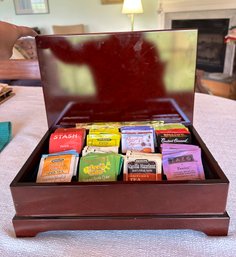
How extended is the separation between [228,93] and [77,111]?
2563 mm

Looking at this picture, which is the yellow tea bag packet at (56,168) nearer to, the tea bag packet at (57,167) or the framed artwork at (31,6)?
the tea bag packet at (57,167)

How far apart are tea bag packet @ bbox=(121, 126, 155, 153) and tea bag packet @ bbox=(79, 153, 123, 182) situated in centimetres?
7

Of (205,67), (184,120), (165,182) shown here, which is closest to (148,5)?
(205,67)

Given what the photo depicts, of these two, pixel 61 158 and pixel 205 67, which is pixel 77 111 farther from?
pixel 205 67

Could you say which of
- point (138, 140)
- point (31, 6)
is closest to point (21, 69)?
point (138, 140)

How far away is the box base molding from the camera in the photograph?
39cm

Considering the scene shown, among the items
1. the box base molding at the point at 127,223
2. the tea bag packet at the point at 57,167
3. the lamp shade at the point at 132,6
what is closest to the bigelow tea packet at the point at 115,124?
the tea bag packet at the point at 57,167

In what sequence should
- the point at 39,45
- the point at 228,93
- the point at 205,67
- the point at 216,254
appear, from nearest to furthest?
the point at 216,254 < the point at 39,45 < the point at 228,93 < the point at 205,67

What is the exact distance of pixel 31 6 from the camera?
3967 millimetres

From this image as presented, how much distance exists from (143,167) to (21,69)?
853 millimetres

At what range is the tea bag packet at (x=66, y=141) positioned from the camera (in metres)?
0.51

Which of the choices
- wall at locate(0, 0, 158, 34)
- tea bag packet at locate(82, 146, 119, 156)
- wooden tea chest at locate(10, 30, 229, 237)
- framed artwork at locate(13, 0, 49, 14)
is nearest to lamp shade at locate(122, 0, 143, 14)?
wall at locate(0, 0, 158, 34)

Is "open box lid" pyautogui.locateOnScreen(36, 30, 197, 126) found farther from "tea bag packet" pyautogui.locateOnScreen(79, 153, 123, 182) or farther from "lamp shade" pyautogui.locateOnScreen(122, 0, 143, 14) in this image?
"lamp shade" pyautogui.locateOnScreen(122, 0, 143, 14)

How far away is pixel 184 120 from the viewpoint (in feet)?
2.01
